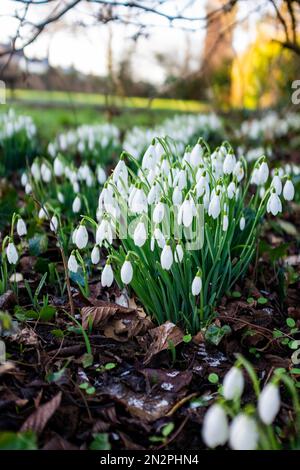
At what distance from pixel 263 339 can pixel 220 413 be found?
101cm

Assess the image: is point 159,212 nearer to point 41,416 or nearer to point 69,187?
point 41,416

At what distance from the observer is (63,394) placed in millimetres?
1696

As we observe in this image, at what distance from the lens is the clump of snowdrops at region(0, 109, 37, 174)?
4.12 meters

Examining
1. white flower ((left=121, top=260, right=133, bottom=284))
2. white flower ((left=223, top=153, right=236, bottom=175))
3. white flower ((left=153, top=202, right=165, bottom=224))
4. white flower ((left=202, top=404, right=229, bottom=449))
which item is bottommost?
white flower ((left=202, top=404, right=229, bottom=449))

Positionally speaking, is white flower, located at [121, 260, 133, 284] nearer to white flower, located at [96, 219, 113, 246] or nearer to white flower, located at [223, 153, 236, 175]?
white flower, located at [96, 219, 113, 246]

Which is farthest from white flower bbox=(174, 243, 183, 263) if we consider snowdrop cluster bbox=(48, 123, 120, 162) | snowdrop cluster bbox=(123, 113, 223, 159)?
snowdrop cluster bbox=(48, 123, 120, 162)

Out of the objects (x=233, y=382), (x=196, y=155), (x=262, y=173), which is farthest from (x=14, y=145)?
(x=233, y=382)

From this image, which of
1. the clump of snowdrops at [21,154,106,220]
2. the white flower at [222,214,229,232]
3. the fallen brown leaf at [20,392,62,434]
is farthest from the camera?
the clump of snowdrops at [21,154,106,220]

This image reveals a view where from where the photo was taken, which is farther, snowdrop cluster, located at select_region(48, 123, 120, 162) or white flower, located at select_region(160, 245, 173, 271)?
snowdrop cluster, located at select_region(48, 123, 120, 162)

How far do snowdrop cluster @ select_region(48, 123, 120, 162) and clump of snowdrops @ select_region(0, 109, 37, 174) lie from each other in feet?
0.69

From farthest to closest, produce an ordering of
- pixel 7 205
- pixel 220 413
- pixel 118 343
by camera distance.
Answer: pixel 7 205 < pixel 118 343 < pixel 220 413

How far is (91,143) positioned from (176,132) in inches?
41.3

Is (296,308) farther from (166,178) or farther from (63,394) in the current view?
(63,394)
